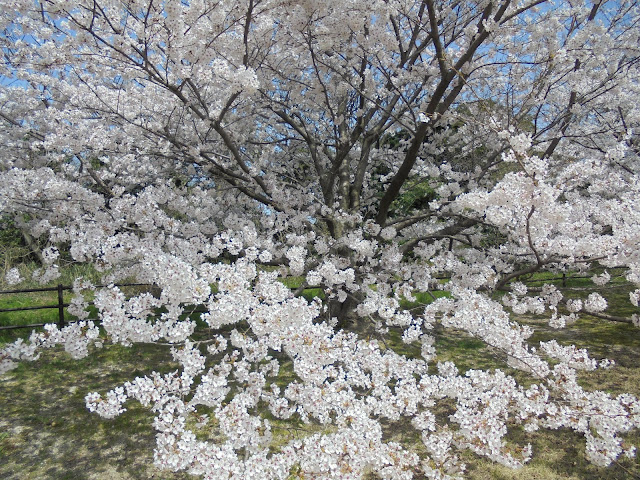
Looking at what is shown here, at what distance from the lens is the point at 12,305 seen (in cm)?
769

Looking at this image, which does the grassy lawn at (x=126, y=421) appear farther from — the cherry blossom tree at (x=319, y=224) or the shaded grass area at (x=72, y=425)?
the cherry blossom tree at (x=319, y=224)

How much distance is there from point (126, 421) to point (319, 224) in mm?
3840

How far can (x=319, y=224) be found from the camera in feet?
23.5

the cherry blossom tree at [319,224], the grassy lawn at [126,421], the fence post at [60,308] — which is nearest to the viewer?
the cherry blossom tree at [319,224]

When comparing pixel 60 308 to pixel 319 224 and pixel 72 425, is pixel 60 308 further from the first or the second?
pixel 319 224

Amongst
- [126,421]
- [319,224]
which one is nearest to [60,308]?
[126,421]

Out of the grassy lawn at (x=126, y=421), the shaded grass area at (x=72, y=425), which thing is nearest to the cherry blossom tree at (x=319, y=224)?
the grassy lawn at (x=126, y=421)

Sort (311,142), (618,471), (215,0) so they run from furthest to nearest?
(311,142), (215,0), (618,471)

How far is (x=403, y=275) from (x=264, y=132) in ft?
11.2

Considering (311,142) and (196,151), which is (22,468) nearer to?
(196,151)

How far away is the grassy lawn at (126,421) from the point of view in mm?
3953

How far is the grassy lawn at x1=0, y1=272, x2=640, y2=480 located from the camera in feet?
13.0

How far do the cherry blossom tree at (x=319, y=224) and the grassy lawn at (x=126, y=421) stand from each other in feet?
0.87

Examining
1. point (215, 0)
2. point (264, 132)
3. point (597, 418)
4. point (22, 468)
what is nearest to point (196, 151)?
point (215, 0)
